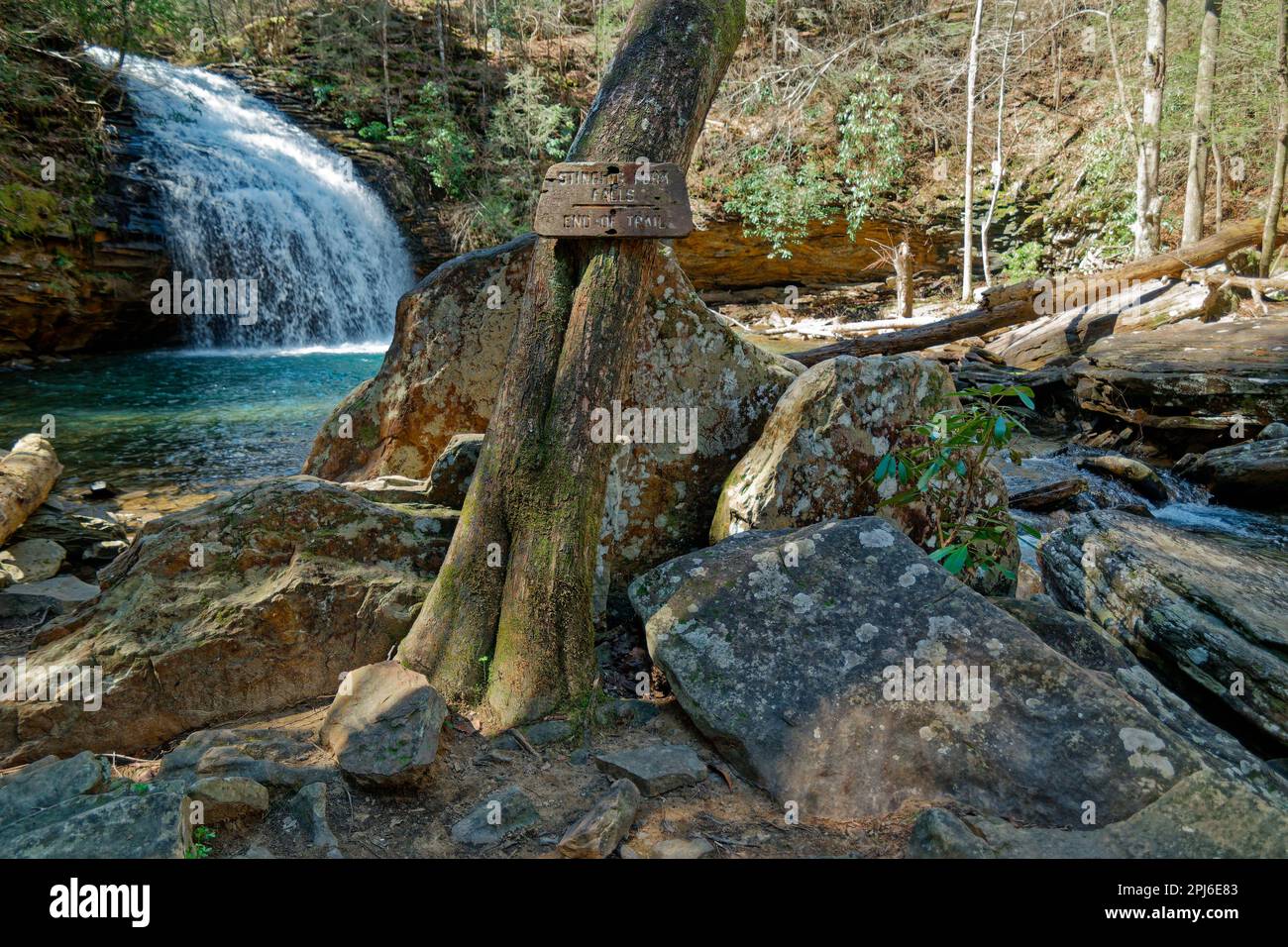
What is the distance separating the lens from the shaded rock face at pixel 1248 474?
6.13 metres

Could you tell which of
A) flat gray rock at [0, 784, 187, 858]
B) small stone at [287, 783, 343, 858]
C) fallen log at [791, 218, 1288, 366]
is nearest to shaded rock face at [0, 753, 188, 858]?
flat gray rock at [0, 784, 187, 858]

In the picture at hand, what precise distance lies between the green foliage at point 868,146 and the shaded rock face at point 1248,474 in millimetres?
12344

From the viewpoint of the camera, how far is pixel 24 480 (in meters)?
6.02

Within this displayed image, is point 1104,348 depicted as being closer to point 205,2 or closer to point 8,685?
point 8,685

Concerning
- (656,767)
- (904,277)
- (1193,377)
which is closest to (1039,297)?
(1193,377)

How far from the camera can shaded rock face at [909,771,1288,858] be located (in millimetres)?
2016

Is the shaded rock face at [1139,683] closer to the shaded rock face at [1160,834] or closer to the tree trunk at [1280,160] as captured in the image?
the shaded rock face at [1160,834]

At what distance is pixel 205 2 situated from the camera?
21266 mm

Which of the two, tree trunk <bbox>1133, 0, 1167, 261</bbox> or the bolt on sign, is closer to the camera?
the bolt on sign

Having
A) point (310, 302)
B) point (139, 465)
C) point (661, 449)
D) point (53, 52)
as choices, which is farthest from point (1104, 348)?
point (53, 52)

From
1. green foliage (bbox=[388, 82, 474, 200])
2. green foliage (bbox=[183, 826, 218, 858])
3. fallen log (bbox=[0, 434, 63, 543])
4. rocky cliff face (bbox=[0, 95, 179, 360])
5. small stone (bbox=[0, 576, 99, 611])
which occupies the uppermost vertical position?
green foliage (bbox=[388, 82, 474, 200])

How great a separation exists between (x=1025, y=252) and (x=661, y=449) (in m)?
16.9

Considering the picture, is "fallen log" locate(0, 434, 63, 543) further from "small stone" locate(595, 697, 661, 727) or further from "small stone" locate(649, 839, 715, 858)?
"small stone" locate(649, 839, 715, 858)

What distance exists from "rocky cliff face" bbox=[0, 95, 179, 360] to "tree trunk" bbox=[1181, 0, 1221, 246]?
1934cm
